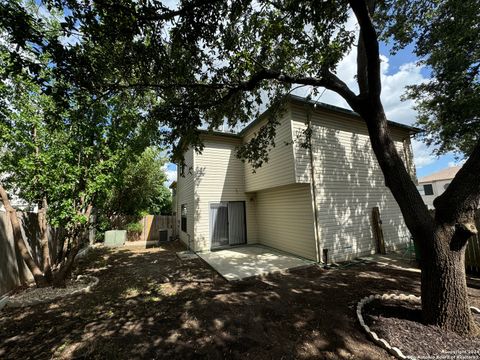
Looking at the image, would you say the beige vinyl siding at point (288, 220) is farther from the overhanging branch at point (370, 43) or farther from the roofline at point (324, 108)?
the overhanging branch at point (370, 43)

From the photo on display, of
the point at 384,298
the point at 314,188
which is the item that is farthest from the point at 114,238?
the point at 384,298

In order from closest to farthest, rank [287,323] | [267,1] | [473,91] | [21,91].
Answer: [287,323] < [267,1] < [21,91] < [473,91]

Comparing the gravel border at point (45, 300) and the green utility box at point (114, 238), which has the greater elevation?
the green utility box at point (114, 238)

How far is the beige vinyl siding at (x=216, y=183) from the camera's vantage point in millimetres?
9219

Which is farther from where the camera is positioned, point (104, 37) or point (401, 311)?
point (401, 311)

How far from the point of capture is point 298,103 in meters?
7.18

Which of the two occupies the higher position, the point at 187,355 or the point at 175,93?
the point at 175,93

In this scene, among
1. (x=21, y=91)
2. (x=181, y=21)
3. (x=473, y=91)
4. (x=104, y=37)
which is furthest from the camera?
(x=473, y=91)

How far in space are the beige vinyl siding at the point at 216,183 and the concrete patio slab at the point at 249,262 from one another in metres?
1.18

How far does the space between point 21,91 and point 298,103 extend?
796 cm

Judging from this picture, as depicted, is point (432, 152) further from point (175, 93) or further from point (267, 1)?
point (175, 93)

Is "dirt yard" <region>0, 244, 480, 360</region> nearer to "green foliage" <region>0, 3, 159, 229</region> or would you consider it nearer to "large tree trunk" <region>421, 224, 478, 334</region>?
"large tree trunk" <region>421, 224, 478, 334</region>

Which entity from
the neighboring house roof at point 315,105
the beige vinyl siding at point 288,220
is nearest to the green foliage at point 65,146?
the neighboring house roof at point 315,105

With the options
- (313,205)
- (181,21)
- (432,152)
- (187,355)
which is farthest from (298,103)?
(432,152)
